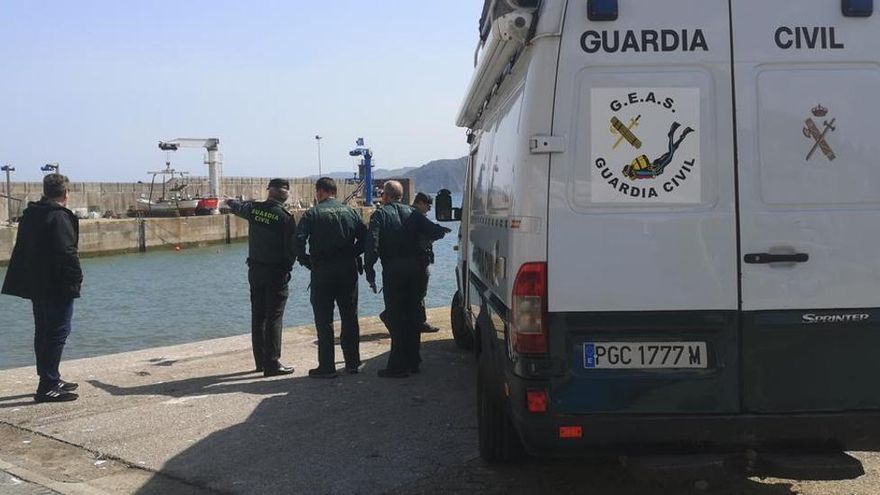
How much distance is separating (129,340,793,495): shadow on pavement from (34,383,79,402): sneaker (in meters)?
0.51

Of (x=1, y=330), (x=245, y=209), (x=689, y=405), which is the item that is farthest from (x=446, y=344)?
(x=1, y=330)

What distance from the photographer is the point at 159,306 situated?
24.8 m

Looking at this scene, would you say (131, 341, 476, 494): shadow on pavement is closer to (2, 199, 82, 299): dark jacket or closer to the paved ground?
the paved ground

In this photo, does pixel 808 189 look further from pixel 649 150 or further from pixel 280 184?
pixel 280 184

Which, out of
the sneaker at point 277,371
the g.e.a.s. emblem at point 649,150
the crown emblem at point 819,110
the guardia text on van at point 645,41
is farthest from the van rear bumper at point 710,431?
the sneaker at point 277,371

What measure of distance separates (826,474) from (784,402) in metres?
0.33

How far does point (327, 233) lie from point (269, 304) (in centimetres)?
99

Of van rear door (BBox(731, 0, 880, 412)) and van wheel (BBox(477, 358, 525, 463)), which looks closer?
van rear door (BBox(731, 0, 880, 412))

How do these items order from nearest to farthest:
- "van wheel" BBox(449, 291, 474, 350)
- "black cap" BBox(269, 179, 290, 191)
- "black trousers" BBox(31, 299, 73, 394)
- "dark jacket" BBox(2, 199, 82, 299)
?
"dark jacket" BBox(2, 199, 82, 299) < "black trousers" BBox(31, 299, 73, 394) < "black cap" BBox(269, 179, 290, 191) < "van wheel" BBox(449, 291, 474, 350)

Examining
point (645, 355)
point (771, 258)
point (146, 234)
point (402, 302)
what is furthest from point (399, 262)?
point (146, 234)

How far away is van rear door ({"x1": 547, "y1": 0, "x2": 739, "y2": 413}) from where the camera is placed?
359 centimetres

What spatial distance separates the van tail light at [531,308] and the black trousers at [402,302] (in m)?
3.99

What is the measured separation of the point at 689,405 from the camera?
3.60 meters

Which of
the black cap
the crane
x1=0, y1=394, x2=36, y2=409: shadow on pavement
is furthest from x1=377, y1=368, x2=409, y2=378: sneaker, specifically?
the crane
